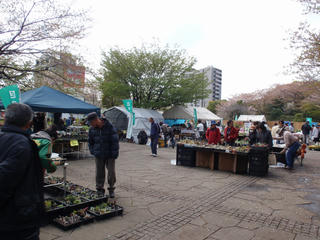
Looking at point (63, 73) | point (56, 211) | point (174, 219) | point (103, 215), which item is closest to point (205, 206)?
point (174, 219)

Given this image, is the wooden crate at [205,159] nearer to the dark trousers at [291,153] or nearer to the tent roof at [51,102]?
the dark trousers at [291,153]

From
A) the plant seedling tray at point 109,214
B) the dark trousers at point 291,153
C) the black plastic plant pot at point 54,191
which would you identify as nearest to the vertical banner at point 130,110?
the dark trousers at point 291,153

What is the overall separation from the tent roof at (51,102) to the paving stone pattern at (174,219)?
21.8 ft

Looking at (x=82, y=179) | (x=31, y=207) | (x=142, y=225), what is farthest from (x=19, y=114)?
(x=82, y=179)

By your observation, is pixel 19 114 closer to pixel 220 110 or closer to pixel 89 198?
pixel 89 198

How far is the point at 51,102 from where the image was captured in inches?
376

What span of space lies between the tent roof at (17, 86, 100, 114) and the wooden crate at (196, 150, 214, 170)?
16.2ft

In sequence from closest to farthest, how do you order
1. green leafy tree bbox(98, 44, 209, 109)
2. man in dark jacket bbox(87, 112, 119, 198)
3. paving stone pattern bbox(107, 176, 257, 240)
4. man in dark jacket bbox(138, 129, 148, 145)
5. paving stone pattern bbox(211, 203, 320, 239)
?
paving stone pattern bbox(107, 176, 257, 240) → paving stone pattern bbox(211, 203, 320, 239) → man in dark jacket bbox(87, 112, 119, 198) → man in dark jacket bbox(138, 129, 148, 145) → green leafy tree bbox(98, 44, 209, 109)

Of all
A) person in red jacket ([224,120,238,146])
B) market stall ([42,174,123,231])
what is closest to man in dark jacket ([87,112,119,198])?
market stall ([42,174,123,231])

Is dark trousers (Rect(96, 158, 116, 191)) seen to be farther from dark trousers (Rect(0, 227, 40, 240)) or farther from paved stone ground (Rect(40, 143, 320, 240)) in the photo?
dark trousers (Rect(0, 227, 40, 240))

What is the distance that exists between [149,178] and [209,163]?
9.03ft

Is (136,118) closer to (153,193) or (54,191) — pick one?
(153,193)

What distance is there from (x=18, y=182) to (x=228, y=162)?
24.9 feet

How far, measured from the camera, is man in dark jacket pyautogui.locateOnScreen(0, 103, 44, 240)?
6.04ft
